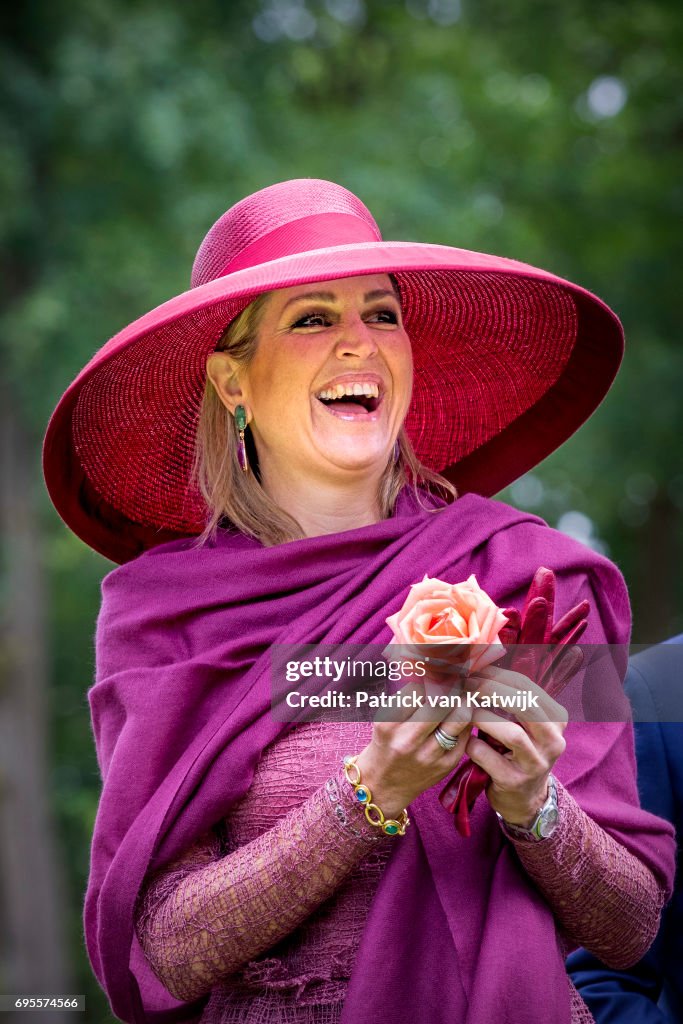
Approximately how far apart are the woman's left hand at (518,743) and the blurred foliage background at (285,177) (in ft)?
24.3

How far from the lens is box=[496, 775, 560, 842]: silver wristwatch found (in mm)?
2072

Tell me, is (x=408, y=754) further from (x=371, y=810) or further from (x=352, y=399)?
(x=352, y=399)

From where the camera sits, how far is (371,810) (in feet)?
6.90

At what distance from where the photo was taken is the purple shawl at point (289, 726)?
217 cm

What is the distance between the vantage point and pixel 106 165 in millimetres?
10773

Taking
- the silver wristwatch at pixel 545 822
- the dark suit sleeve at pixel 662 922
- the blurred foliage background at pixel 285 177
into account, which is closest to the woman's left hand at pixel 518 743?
the silver wristwatch at pixel 545 822

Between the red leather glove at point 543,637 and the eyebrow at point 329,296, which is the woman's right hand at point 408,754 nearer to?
the red leather glove at point 543,637

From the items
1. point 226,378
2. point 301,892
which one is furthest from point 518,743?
point 226,378

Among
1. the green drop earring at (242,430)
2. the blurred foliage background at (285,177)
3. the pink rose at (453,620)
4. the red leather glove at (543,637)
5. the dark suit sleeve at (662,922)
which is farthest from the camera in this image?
the blurred foliage background at (285,177)

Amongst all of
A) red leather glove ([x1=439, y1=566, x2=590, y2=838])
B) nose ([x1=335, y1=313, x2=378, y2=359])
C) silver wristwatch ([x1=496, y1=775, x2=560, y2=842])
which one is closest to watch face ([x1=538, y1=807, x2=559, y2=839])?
silver wristwatch ([x1=496, y1=775, x2=560, y2=842])

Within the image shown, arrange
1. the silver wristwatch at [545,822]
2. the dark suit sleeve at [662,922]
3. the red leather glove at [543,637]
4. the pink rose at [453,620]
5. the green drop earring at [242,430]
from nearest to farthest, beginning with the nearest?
the pink rose at [453,620] → the red leather glove at [543,637] → the silver wristwatch at [545,822] → the dark suit sleeve at [662,922] → the green drop earring at [242,430]

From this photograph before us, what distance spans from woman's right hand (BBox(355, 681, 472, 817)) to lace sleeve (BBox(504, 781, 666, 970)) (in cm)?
18

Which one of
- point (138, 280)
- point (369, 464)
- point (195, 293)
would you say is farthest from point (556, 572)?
point (138, 280)

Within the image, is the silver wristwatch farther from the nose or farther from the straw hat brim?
the straw hat brim
